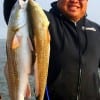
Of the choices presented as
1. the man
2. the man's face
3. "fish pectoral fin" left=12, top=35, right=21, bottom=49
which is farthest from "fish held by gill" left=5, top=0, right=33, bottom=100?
the man's face

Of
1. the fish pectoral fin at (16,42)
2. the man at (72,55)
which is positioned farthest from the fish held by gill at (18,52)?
the man at (72,55)

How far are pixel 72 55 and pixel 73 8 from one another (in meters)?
0.64

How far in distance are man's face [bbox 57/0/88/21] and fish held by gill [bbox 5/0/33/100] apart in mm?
1711

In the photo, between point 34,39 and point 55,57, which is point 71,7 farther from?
point 34,39

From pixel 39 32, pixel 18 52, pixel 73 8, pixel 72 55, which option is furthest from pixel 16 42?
pixel 73 8

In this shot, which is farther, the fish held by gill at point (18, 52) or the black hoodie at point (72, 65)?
the black hoodie at point (72, 65)

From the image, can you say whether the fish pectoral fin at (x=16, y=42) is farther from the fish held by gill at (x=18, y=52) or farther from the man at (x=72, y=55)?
the man at (x=72, y=55)

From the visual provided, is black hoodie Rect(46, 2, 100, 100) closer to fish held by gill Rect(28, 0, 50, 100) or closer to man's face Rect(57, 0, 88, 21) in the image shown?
man's face Rect(57, 0, 88, 21)

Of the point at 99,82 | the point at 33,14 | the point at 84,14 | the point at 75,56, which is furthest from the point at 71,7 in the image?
the point at 33,14

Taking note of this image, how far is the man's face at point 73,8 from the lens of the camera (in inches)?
231

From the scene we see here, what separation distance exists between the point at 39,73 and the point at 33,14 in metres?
0.57

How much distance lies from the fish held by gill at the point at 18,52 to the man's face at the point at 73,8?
171 centimetres

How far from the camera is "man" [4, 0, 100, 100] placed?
5.70 metres

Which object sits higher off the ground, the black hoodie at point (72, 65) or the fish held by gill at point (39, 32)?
the fish held by gill at point (39, 32)
